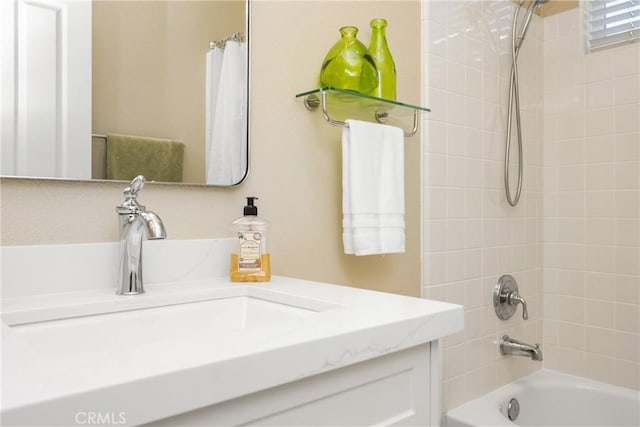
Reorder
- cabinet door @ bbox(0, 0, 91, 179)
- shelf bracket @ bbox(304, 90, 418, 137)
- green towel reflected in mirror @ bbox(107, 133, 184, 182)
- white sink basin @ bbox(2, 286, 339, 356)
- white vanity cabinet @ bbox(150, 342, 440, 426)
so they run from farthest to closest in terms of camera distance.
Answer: shelf bracket @ bbox(304, 90, 418, 137), green towel reflected in mirror @ bbox(107, 133, 184, 182), cabinet door @ bbox(0, 0, 91, 179), white sink basin @ bbox(2, 286, 339, 356), white vanity cabinet @ bbox(150, 342, 440, 426)

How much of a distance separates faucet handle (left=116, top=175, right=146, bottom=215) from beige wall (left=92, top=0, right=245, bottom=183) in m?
0.15

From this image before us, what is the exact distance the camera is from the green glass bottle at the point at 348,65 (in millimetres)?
1295

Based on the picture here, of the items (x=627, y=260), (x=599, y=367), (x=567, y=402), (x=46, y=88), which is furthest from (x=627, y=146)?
(x=46, y=88)

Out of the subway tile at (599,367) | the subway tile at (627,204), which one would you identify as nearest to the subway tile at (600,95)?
the subway tile at (627,204)

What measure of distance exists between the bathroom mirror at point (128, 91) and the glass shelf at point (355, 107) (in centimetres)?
20

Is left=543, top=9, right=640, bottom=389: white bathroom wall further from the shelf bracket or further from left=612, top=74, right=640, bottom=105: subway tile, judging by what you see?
the shelf bracket

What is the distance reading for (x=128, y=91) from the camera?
3.38 ft

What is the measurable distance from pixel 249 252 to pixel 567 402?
5.09ft

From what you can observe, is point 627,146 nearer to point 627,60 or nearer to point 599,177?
point 599,177

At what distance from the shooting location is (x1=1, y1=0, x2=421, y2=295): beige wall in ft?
3.12

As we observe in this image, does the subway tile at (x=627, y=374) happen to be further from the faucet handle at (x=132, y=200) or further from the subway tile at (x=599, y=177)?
the faucet handle at (x=132, y=200)

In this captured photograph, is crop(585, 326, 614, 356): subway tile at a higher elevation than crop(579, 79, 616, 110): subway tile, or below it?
below

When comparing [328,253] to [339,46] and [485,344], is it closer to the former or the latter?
[339,46]

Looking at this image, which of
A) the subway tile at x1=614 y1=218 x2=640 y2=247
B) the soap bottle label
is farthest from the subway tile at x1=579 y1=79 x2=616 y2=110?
the soap bottle label
